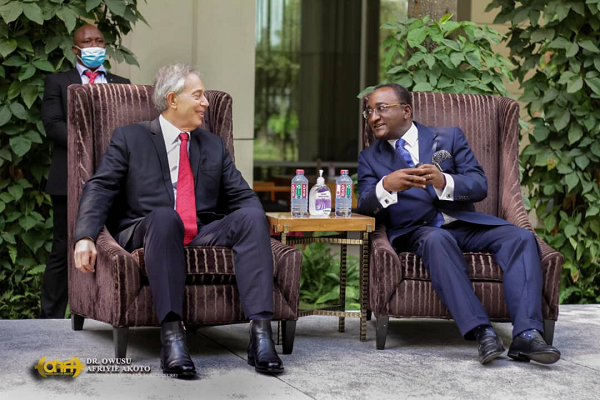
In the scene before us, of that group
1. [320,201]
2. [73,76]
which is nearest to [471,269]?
[320,201]

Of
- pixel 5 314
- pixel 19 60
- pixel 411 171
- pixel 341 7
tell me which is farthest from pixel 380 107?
pixel 341 7

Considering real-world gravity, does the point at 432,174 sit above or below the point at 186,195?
above

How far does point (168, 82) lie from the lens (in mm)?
3910

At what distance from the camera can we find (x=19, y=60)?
502 centimetres

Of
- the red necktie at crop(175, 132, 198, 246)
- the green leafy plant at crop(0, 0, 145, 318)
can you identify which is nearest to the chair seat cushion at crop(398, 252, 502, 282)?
the red necktie at crop(175, 132, 198, 246)

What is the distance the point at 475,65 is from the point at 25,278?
2705 millimetres

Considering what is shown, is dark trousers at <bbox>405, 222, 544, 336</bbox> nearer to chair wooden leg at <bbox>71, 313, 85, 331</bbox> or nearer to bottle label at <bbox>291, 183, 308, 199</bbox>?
bottle label at <bbox>291, 183, 308, 199</bbox>

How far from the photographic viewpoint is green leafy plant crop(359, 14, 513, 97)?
4965 millimetres

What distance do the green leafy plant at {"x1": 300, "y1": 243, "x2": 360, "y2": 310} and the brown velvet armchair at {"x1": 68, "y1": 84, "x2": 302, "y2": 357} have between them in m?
2.14

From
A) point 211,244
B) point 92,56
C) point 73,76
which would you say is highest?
point 92,56

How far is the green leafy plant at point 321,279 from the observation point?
19.8 feet

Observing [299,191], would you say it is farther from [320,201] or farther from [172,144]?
[172,144]

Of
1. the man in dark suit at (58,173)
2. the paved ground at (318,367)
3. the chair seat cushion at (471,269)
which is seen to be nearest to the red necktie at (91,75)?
the man in dark suit at (58,173)

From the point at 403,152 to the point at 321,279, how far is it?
7.06 feet
